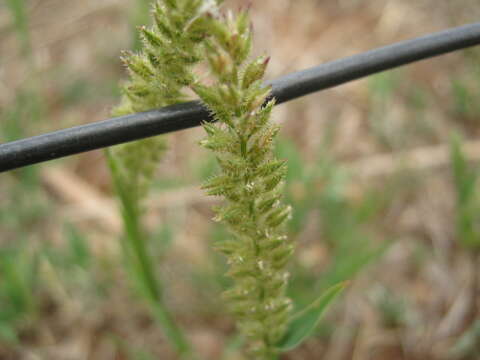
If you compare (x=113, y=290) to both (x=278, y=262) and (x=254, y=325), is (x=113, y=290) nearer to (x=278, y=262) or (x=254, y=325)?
(x=254, y=325)

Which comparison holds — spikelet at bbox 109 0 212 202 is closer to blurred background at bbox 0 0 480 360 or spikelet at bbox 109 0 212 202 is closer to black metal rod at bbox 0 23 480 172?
black metal rod at bbox 0 23 480 172

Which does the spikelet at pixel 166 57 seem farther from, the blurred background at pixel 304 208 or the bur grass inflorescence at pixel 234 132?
the blurred background at pixel 304 208

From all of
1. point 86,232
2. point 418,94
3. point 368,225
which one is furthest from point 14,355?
point 418,94

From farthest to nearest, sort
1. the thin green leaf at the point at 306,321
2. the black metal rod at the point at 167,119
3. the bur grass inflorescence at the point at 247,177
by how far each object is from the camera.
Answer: the thin green leaf at the point at 306,321 → the black metal rod at the point at 167,119 → the bur grass inflorescence at the point at 247,177

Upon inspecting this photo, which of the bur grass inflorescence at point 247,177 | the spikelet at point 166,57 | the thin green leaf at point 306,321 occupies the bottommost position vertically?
the thin green leaf at point 306,321

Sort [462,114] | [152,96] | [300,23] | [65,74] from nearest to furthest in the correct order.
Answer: [152,96]
[462,114]
[65,74]
[300,23]

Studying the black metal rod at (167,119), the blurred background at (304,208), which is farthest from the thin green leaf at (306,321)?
the black metal rod at (167,119)
